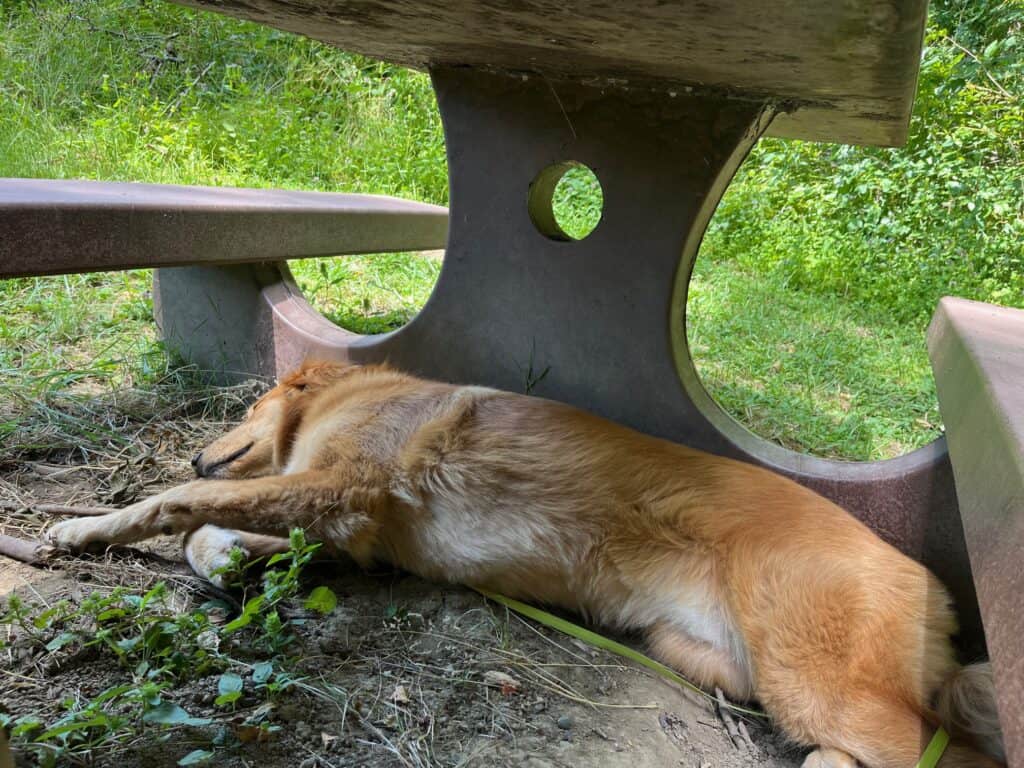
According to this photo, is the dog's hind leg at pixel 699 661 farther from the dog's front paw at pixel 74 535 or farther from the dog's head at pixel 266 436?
the dog's front paw at pixel 74 535

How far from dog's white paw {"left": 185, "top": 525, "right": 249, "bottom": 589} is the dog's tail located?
189 centimetres

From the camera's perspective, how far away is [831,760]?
2010 mm

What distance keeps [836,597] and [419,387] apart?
1.53m

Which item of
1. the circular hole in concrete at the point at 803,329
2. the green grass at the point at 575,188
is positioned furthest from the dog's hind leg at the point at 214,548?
the circular hole in concrete at the point at 803,329

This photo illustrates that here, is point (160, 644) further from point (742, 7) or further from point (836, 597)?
point (742, 7)

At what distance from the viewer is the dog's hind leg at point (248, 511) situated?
7.70 ft

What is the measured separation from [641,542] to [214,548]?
4.07ft

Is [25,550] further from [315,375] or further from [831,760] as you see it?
[831,760]

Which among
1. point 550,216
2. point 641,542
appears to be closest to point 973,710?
point 641,542

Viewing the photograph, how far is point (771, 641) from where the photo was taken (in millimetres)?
2143

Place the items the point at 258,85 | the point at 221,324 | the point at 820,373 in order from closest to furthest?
1. the point at 221,324
2. the point at 820,373
3. the point at 258,85

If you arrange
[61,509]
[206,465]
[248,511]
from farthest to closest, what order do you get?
1. [206,465]
2. [61,509]
3. [248,511]

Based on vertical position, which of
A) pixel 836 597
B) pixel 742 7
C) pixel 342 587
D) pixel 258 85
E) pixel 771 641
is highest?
pixel 258 85

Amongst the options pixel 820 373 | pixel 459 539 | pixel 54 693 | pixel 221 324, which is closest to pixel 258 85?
pixel 221 324
